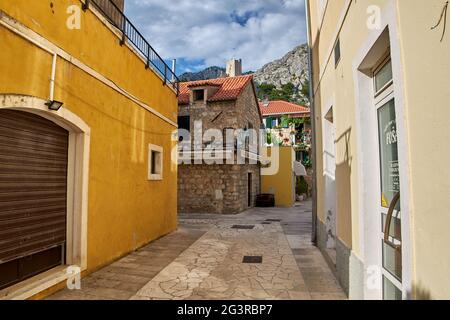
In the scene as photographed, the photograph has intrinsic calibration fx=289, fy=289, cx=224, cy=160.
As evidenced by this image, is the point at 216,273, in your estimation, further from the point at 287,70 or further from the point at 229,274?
the point at 287,70

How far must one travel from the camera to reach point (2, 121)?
3.91 meters

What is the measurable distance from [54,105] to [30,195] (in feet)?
4.68

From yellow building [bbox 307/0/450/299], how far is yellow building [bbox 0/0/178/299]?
4444 millimetres

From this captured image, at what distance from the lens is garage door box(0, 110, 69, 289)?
13.0 feet

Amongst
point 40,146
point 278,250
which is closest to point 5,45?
point 40,146

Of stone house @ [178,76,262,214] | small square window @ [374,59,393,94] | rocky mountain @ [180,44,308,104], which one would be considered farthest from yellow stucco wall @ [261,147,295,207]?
rocky mountain @ [180,44,308,104]

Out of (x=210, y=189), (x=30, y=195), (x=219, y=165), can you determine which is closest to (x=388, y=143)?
(x=30, y=195)

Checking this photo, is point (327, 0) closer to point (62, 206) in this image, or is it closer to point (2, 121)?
point (2, 121)

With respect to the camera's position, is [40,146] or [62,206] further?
[62,206]

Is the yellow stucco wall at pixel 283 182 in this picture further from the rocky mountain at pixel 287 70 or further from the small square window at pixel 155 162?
the rocky mountain at pixel 287 70

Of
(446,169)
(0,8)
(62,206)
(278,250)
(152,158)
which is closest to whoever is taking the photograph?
(446,169)

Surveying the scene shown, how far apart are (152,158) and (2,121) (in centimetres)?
526

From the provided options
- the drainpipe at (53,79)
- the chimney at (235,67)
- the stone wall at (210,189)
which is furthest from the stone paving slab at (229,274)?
the chimney at (235,67)

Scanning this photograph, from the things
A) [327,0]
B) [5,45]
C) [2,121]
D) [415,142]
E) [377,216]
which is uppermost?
[327,0]
